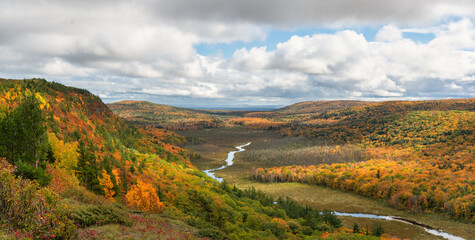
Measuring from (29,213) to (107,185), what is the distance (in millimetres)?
32810

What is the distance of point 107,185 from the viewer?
48.5 meters

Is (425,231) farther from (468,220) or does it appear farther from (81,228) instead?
(81,228)

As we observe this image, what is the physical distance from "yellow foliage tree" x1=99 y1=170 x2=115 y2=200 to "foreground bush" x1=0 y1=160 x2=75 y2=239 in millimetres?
30502

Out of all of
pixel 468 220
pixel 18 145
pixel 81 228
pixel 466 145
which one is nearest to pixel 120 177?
pixel 18 145

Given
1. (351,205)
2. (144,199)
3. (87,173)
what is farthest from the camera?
(351,205)

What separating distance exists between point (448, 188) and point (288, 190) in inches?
2724

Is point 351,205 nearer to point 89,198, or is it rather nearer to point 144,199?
point 144,199

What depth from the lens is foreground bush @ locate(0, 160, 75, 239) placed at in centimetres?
1741

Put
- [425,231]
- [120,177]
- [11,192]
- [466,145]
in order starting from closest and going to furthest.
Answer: [11,192] < [120,177] < [425,231] < [466,145]

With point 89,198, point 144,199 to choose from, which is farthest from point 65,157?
point 89,198

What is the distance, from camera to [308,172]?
15938 cm

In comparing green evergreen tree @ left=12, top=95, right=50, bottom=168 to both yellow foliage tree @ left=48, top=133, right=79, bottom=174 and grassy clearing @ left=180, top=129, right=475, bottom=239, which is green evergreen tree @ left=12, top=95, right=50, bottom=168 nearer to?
yellow foliage tree @ left=48, top=133, right=79, bottom=174

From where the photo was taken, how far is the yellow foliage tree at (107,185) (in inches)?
1863

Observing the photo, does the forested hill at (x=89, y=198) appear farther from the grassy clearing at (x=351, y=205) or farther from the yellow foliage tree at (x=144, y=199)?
the grassy clearing at (x=351, y=205)
